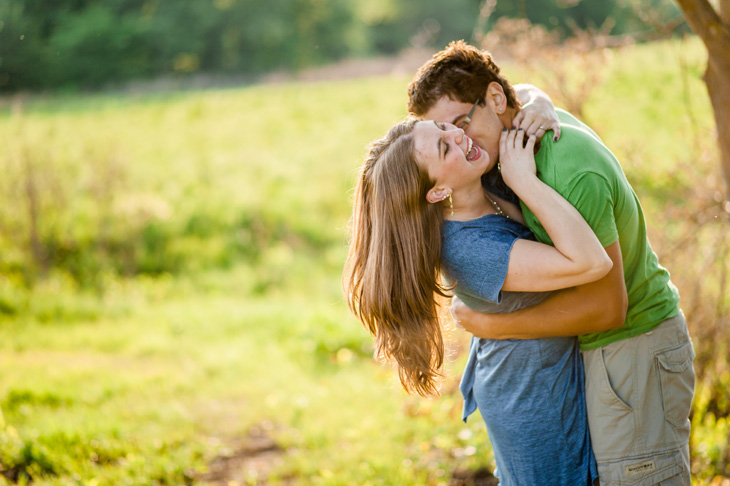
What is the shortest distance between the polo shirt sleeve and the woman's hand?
0.59 ft

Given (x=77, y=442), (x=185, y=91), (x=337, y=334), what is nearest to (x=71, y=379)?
(x=77, y=442)

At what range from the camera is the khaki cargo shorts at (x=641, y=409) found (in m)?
2.37

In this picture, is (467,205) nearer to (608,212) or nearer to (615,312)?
(608,212)

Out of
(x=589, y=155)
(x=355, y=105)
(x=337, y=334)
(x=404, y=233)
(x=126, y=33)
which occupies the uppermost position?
(x=126, y=33)

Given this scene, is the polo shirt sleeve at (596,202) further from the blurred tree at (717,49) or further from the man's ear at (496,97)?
the blurred tree at (717,49)

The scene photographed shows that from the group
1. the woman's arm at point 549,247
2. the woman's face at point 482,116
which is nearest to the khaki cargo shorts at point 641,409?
the woman's arm at point 549,247

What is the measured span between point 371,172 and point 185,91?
74.7 feet

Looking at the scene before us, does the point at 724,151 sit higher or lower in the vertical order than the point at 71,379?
higher

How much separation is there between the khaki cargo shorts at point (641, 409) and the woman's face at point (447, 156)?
0.88 metres

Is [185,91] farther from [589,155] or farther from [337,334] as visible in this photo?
[589,155]

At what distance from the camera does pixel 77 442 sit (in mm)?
4773

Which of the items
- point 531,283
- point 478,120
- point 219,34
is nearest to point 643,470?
point 531,283

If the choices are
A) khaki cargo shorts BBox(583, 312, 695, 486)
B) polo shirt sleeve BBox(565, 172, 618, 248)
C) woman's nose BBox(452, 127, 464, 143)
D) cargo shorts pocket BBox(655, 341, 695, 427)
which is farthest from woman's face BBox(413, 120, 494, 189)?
cargo shorts pocket BBox(655, 341, 695, 427)

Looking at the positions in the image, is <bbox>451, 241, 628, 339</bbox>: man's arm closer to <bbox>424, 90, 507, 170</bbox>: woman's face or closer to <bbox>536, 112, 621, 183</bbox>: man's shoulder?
<bbox>536, 112, 621, 183</bbox>: man's shoulder
